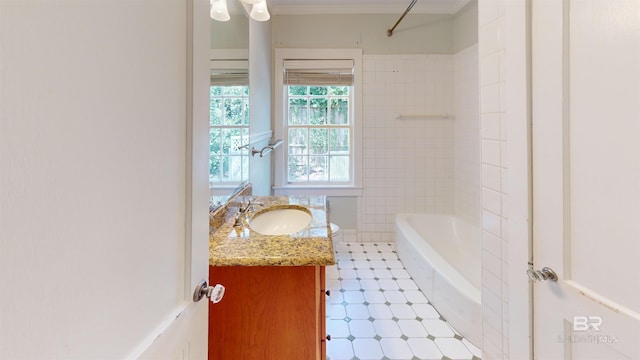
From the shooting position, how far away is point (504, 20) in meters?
1.06

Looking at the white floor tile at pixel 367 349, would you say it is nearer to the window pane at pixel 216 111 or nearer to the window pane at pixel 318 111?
the window pane at pixel 216 111

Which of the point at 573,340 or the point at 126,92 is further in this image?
the point at 573,340

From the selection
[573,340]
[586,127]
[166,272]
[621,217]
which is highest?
Result: [586,127]

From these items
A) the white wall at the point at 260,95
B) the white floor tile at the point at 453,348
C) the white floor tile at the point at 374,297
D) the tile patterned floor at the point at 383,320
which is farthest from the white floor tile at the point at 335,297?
the white wall at the point at 260,95

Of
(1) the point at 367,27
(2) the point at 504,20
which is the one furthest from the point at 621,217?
(1) the point at 367,27

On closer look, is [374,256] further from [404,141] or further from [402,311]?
[404,141]

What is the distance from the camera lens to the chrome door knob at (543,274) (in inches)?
35.4

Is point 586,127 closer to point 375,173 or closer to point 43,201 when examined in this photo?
point 43,201

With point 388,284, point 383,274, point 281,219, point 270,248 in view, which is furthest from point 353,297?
point 270,248

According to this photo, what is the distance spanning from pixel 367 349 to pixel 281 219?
89 centimetres

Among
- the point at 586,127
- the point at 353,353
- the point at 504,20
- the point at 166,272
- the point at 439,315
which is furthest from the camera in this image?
the point at 439,315

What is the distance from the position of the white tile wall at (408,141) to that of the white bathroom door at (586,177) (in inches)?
101

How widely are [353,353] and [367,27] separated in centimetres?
316

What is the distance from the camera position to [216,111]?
1586 mm
